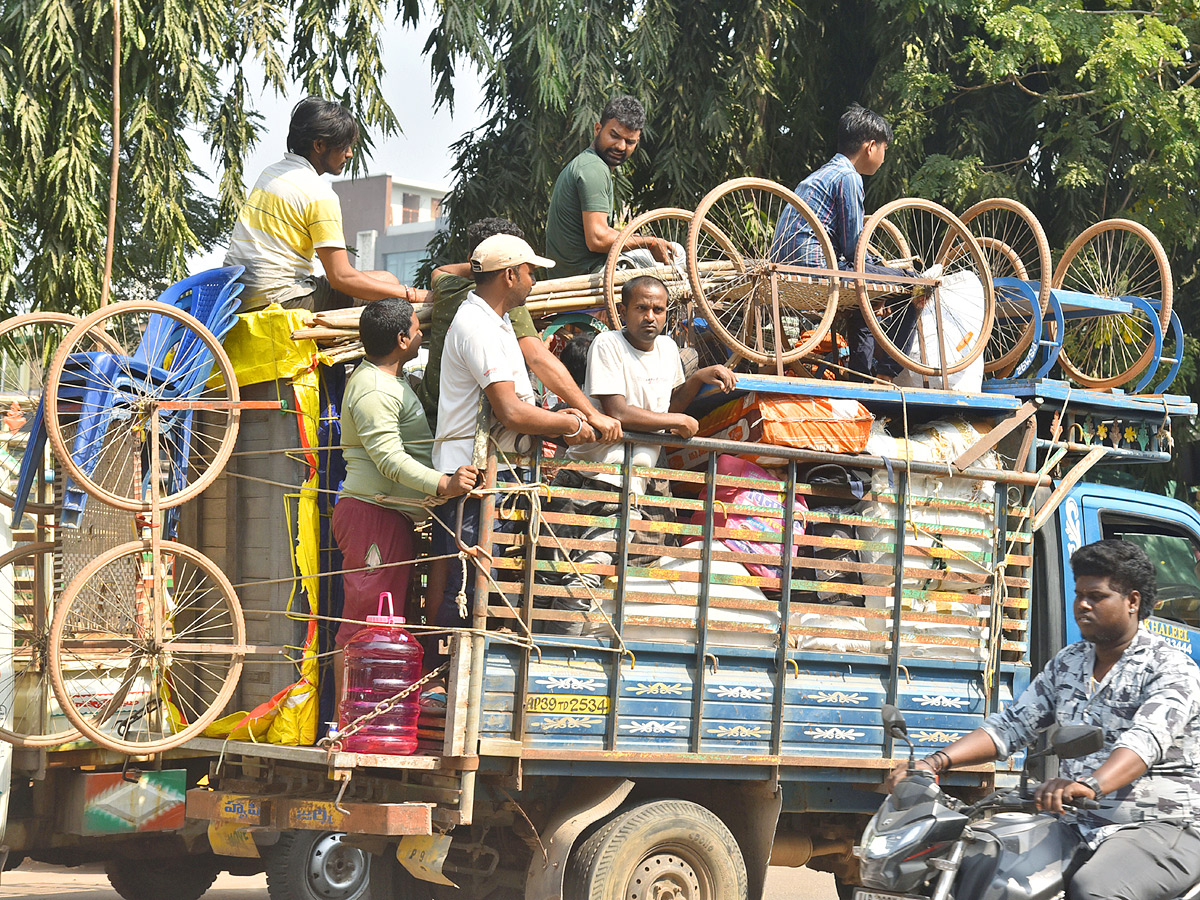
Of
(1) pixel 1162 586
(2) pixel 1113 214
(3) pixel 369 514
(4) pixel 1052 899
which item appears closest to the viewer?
(4) pixel 1052 899

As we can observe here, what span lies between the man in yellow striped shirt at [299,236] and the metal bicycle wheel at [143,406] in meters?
0.42

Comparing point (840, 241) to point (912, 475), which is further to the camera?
point (840, 241)

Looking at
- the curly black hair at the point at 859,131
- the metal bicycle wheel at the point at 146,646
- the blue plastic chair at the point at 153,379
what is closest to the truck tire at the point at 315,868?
the metal bicycle wheel at the point at 146,646

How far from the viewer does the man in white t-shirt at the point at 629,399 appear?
17.1ft

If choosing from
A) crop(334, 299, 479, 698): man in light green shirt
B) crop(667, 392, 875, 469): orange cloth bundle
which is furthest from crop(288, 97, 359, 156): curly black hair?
crop(667, 392, 875, 469): orange cloth bundle

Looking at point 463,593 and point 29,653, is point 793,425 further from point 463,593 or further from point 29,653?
point 29,653

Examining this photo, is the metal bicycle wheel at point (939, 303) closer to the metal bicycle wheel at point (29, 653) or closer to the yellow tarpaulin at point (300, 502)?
the yellow tarpaulin at point (300, 502)

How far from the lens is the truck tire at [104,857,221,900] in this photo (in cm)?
729

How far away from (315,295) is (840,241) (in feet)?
7.99

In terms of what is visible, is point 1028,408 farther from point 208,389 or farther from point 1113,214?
point 1113,214

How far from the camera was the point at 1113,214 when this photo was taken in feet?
36.9

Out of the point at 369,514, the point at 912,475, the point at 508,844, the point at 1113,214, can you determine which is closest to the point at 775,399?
the point at 912,475

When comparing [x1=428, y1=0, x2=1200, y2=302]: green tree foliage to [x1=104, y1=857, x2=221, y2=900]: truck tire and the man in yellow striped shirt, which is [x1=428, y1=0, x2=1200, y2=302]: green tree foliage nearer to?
the man in yellow striped shirt

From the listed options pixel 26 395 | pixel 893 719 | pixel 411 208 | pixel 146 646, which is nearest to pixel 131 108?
pixel 26 395
